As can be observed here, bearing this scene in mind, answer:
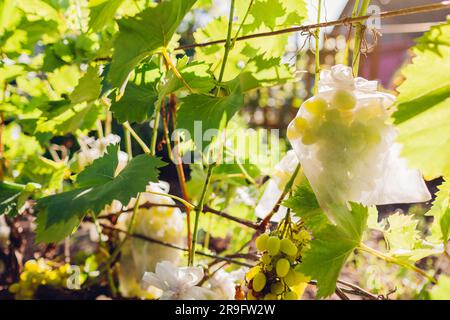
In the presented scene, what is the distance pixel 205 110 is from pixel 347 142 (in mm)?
195

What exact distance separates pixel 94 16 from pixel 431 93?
53 cm

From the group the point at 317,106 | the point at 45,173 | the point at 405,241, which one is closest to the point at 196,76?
the point at 317,106

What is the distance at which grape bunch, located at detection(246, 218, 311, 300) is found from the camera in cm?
60

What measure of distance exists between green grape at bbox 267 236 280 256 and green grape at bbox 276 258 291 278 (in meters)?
0.01

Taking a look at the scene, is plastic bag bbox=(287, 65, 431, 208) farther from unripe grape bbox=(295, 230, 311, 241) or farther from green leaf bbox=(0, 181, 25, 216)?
green leaf bbox=(0, 181, 25, 216)

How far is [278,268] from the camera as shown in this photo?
595mm

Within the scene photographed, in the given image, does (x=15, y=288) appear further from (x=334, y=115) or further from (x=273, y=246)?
(x=334, y=115)

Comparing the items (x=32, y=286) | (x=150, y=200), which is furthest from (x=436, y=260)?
(x=32, y=286)

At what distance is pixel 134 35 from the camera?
23.7 inches

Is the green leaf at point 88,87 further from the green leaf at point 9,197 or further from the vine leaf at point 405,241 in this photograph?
the vine leaf at point 405,241

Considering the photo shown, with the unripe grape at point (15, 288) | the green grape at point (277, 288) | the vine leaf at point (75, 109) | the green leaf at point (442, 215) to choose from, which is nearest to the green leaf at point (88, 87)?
the vine leaf at point (75, 109)

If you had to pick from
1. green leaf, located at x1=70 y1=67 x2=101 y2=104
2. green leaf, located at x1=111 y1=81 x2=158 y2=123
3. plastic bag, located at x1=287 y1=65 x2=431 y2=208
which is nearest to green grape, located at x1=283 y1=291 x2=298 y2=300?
plastic bag, located at x1=287 y1=65 x2=431 y2=208

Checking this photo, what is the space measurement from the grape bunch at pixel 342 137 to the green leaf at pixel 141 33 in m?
0.22
